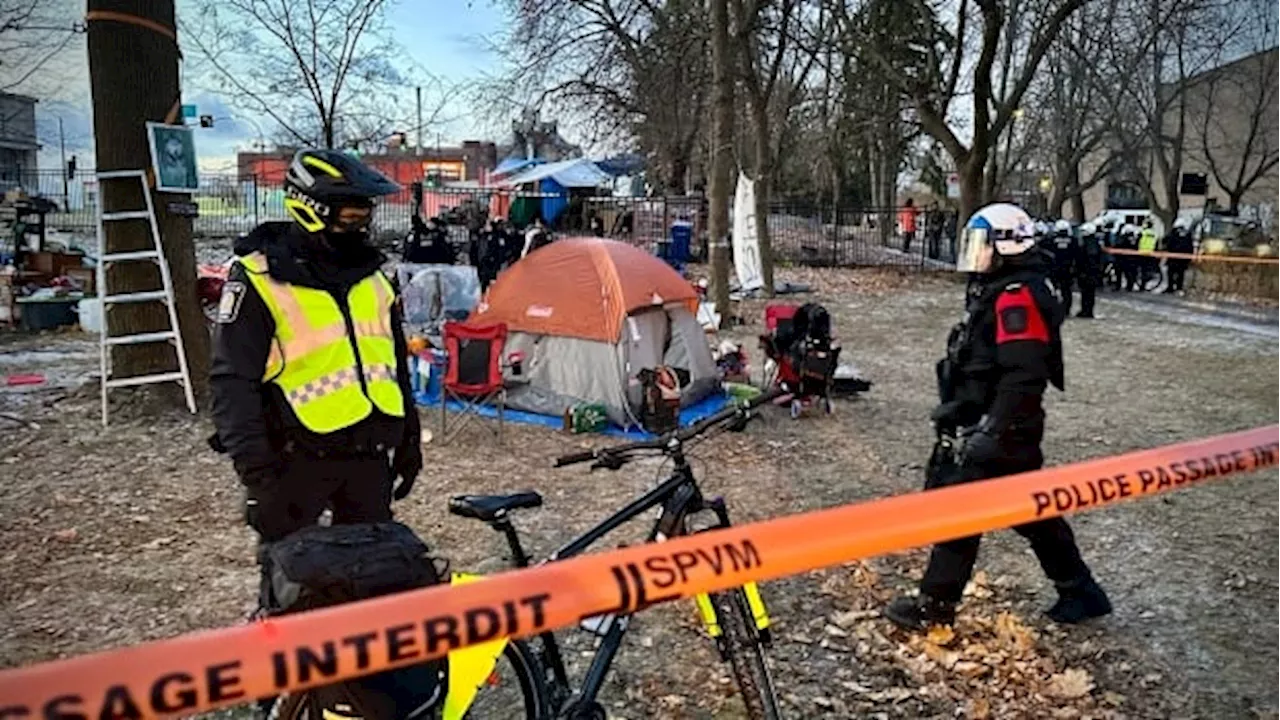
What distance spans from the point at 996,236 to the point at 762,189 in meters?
14.2

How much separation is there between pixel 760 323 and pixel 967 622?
33.7ft

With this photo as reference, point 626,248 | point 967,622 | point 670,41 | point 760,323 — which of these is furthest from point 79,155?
point 967,622

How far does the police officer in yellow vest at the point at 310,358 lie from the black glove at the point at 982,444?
8.00 ft

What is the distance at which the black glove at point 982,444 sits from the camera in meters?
4.02

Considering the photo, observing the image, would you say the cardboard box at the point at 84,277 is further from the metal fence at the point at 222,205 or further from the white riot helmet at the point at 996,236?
the white riot helmet at the point at 996,236

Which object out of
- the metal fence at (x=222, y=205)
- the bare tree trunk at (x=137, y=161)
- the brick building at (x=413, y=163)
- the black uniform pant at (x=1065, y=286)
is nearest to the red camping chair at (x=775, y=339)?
the brick building at (x=413, y=163)

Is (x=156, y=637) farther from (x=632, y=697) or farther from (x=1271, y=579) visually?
(x=1271, y=579)

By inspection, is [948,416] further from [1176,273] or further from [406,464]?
[1176,273]

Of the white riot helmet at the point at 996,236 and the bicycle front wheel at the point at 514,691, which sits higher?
the white riot helmet at the point at 996,236

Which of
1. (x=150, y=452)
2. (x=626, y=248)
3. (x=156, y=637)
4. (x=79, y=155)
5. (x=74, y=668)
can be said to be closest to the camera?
(x=74, y=668)

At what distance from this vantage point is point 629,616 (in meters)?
2.75

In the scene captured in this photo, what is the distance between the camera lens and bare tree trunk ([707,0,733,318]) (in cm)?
1266

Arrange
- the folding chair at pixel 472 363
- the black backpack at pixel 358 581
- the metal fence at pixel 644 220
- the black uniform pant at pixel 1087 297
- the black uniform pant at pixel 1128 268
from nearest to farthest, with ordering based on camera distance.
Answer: the black backpack at pixel 358 581 → the folding chair at pixel 472 363 → the black uniform pant at pixel 1087 297 → the black uniform pant at pixel 1128 268 → the metal fence at pixel 644 220

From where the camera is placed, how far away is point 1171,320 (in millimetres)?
16516
